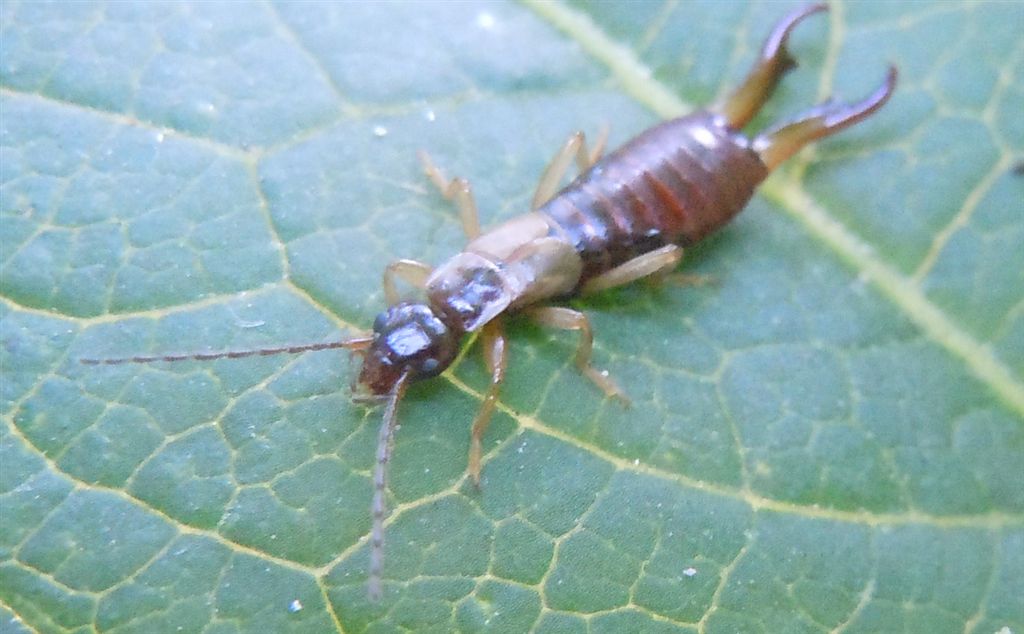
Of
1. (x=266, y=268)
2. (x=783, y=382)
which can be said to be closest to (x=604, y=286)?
(x=783, y=382)

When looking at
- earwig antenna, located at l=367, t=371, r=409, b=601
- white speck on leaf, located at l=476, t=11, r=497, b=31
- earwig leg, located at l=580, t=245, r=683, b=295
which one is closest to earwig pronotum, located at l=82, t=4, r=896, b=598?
earwig leg, located at l=580, t=245, r=683, b=295

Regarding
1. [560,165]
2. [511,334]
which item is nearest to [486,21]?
[560,165]

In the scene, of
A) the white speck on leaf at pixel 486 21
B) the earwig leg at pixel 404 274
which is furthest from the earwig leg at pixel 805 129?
the earwig leg at pixel 404 274

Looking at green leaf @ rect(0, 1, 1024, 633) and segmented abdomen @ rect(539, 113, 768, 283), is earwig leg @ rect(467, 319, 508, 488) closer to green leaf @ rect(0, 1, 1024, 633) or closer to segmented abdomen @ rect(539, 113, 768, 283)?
green leaf @ rect(0, 1, 1024, 633)

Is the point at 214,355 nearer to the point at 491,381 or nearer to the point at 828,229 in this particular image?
the point at 491,381

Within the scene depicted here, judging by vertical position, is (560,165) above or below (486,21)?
below

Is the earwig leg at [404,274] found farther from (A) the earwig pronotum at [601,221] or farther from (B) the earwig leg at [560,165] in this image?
(B) the earwig leg at [560,165]

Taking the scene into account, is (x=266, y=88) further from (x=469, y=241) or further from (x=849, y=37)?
(x=849, y=37)
